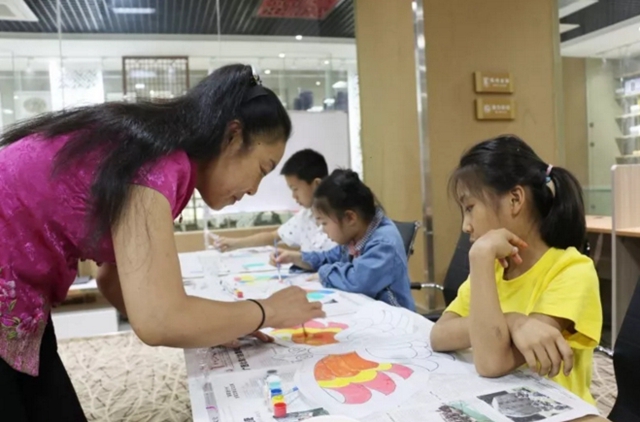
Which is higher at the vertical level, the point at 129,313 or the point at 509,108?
the point at 509,108

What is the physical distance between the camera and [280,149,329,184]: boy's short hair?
263cm

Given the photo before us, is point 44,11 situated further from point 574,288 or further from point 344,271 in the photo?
point 574,288

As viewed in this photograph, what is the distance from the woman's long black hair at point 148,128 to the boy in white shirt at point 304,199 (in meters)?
1.47

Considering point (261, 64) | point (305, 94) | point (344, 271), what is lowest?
point (344, 271)

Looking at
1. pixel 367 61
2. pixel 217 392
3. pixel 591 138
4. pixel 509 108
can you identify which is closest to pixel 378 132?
pixel 367 61

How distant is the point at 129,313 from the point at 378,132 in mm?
2933

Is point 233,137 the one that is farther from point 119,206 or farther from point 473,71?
point 473,71

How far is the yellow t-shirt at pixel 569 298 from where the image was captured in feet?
3.07

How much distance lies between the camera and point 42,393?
38.4 inches

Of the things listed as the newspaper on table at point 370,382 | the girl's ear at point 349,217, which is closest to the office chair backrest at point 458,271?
the girl's ear at point 349,217

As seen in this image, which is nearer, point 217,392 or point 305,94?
point 217,392

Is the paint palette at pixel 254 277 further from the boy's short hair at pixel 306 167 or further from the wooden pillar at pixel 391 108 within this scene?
the wooden pillar at pixel 391 108

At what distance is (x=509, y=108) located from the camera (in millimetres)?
3117

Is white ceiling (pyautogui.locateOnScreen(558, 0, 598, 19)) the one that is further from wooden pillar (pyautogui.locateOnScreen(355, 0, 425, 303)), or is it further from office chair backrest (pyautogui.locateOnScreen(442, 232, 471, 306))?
office chair backrest (pyautogui.locateOnScreen(442, 232, 471, 306))
